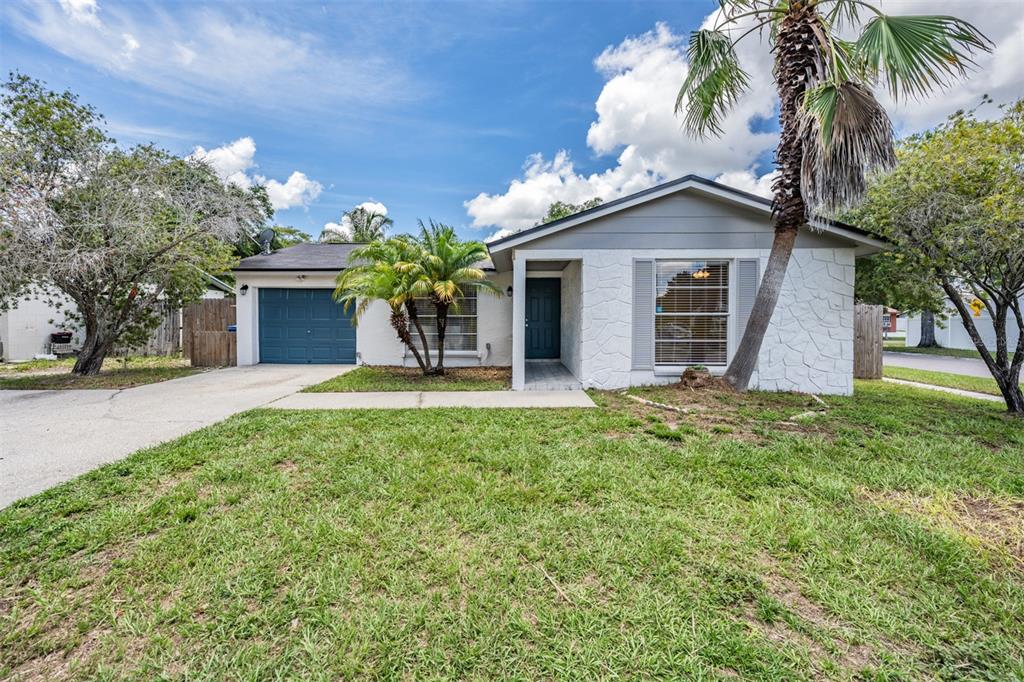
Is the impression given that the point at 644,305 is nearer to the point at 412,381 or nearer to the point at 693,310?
the point at 693,310

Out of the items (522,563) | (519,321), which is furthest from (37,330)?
(522,563)

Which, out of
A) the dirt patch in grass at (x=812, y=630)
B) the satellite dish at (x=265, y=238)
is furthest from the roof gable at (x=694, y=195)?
the satellite dish at (x=265, y=238)

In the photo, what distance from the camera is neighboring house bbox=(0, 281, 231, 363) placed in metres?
12.9

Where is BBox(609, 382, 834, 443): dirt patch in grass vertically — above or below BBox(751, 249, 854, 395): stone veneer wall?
below

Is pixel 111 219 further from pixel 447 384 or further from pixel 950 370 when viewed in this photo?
pixel 950 370

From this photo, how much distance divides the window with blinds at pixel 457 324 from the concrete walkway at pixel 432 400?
12.6ft

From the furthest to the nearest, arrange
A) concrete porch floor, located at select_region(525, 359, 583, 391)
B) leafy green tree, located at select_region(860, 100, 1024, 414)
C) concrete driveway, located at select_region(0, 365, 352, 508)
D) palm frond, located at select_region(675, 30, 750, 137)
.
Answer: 1. concrete porch floor, located at select_region(525, 359, 583, 391)
2. palm frond, located at select_region(675, 30, 750, 137)
3. leafy green tree, located at select_region(860, 100, 1024, 414)
4. concrete driveway, located at select_region(0, 365, 352, 508)

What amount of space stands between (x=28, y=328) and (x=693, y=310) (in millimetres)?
20005

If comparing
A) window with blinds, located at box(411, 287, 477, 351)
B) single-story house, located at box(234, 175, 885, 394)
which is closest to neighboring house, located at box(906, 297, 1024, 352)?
single-story house, located at box(234, 175, 885, 394)

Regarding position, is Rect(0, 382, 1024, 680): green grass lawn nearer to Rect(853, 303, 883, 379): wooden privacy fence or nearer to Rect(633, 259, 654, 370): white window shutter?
Rect(633, 259, 654, 370): white window shutter

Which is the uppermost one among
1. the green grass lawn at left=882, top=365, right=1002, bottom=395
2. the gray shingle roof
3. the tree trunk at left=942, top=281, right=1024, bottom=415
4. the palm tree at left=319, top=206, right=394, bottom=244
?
the palm tree at left=319, top=206, right=394, bottom=244

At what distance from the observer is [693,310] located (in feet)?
25.4

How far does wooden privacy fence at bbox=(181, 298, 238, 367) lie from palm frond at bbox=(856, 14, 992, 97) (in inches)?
570

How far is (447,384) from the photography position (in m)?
8.38
